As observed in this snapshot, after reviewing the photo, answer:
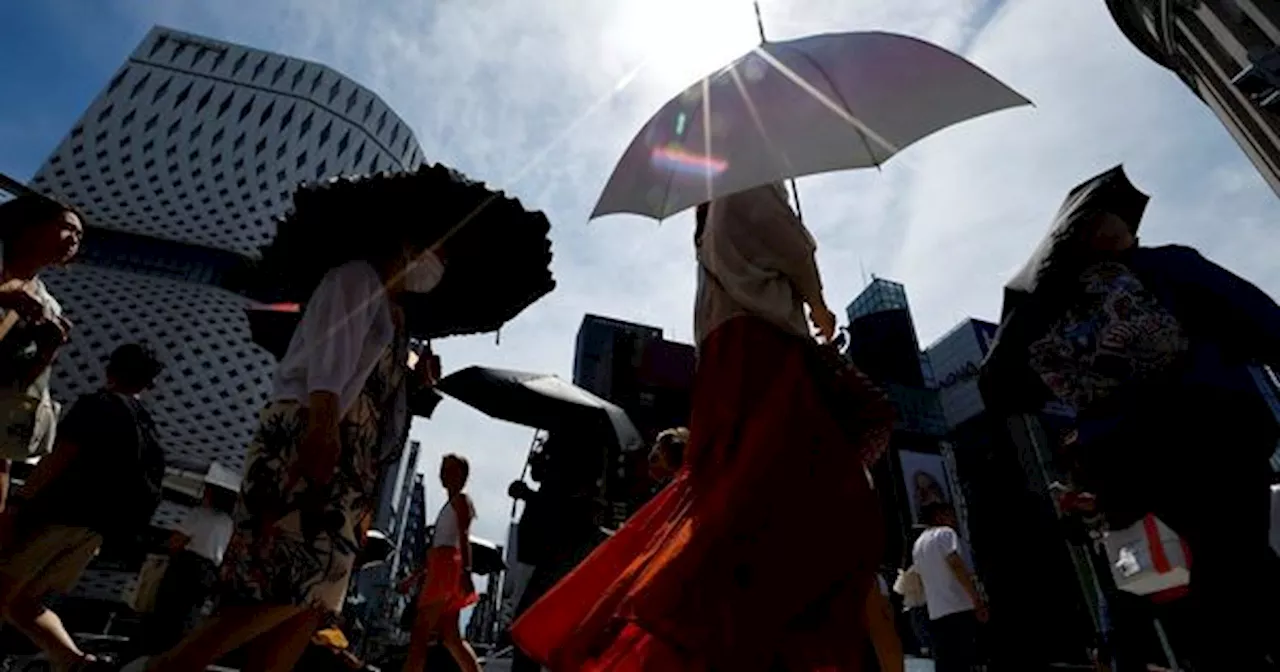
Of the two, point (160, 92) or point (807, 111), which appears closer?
point (807, 111)

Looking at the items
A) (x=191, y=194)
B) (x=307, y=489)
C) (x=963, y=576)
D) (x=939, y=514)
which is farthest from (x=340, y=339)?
(x=191, y=194)

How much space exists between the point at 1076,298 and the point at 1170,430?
1.85 feet

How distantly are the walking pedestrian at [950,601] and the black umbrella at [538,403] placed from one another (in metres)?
2.62

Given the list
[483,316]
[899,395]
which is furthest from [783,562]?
[899,395]

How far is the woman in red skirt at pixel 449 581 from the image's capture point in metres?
4.47

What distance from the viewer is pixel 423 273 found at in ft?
8.89

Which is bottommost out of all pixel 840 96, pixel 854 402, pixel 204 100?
pixel 854 402

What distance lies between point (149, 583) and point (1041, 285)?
20.7 ft

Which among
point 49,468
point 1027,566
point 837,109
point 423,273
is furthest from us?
point 1027,566

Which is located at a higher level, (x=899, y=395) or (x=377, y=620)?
(x=899, y=395)

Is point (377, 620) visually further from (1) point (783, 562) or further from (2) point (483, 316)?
(1) point (783, 562)

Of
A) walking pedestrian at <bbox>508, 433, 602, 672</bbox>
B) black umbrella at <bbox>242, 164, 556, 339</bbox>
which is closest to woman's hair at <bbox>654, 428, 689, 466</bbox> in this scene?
walking pedestrian at <bbox>508, 433, 602, 672</bbox>

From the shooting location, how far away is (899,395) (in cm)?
4975

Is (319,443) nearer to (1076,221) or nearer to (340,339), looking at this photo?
(340,339)
